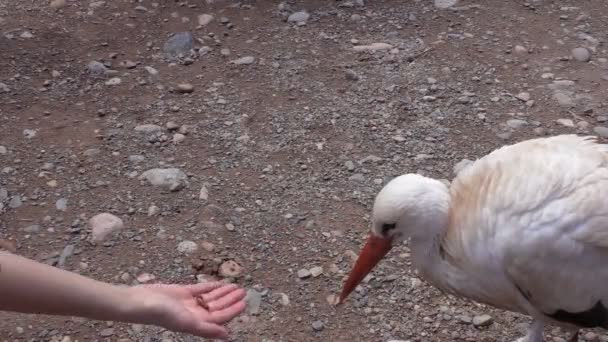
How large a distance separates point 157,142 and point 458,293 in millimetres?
2206

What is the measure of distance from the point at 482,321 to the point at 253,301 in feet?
3.64

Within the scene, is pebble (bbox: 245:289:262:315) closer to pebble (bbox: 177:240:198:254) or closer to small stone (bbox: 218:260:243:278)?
small stone (bbox: 218:260:243:278)

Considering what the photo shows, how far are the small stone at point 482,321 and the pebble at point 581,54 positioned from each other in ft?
8.03

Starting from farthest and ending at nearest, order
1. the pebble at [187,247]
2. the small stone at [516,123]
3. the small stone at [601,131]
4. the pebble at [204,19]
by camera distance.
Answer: the pebble at [204,19], the small stone at [516,123], the small stone at [601,131], the pebble at [187,247]

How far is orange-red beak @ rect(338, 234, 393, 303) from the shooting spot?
11.5 ft

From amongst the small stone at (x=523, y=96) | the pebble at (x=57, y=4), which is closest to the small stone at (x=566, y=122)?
the small stone at (x=523, y=96)

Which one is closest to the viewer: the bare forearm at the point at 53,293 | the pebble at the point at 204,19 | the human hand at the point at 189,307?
the bare forearm at the point at 53,293

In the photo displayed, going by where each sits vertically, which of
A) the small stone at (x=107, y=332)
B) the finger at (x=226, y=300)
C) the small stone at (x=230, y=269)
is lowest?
the small stone at (x=107, y=332)

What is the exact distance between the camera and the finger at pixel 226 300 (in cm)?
330

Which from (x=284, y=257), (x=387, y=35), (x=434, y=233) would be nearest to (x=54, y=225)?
(x=284, y=257)

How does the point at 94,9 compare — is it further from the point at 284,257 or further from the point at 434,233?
the point at 434,233

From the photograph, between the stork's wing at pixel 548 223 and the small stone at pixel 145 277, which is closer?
the stork's wing at pixel 548 223

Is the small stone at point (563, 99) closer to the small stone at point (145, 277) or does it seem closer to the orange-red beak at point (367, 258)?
the orange-red beak at point (367, 258)

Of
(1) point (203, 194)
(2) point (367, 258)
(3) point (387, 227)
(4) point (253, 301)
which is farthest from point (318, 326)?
(1) point (203, 194)
